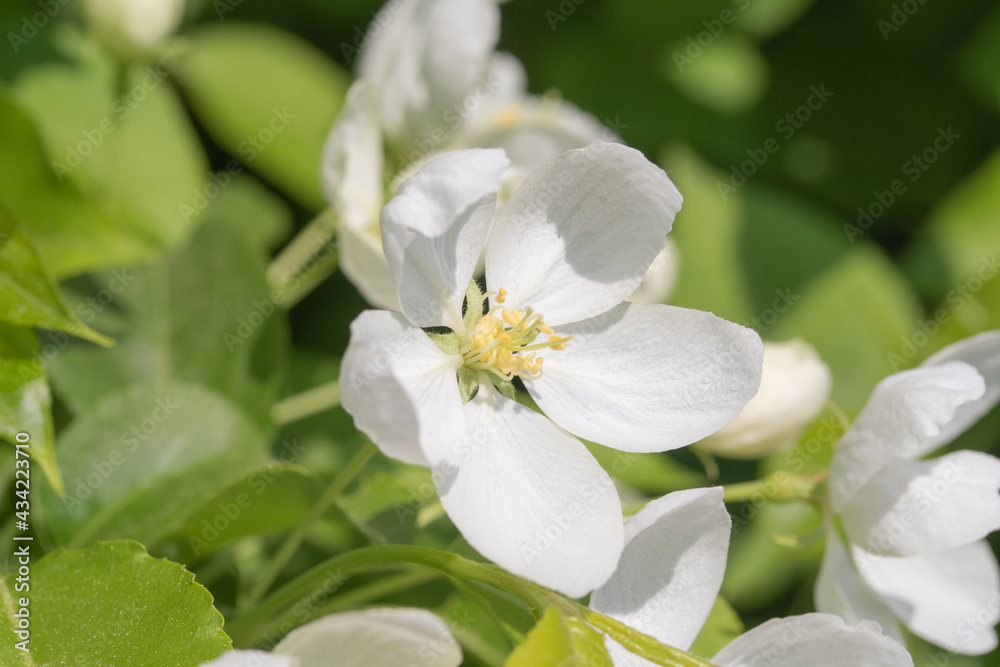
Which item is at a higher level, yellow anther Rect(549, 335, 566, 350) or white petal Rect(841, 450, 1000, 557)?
white petal Rect(841, 450, 1000, 557)

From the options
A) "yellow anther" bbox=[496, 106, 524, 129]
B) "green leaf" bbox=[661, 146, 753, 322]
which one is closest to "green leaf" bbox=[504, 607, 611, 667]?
Answer: "yellow anther" bbox=[496, 106, 524, 129]

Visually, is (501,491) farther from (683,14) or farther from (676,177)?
(683,14)

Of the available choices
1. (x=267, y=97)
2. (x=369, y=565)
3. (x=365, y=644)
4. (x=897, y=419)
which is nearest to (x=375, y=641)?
(x=365, y=644)

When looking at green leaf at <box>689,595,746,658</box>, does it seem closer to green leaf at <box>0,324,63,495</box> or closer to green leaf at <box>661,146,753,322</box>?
green leaf at <box>0,324,63,495</box>

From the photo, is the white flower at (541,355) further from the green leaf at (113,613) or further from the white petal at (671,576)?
the green leaf at (113,613)

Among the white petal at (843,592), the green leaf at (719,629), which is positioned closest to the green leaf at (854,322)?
the white petal at (843,592)

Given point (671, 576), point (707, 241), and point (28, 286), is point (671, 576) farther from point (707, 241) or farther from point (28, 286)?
point (707, 241)

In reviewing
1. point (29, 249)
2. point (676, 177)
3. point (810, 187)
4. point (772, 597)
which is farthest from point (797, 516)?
point (29, 249)
